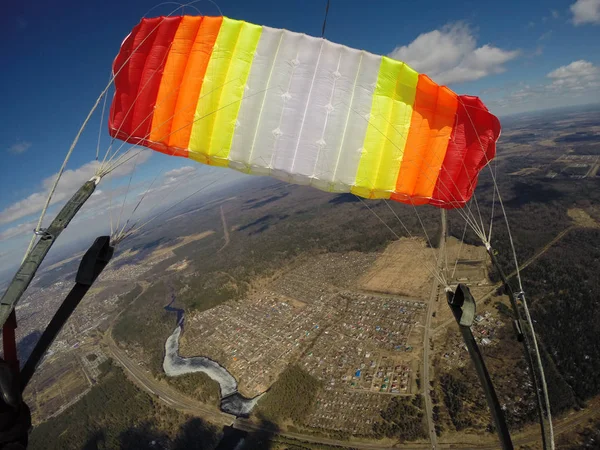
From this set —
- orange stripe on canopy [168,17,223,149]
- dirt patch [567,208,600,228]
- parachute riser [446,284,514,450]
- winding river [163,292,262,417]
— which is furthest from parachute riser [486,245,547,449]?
dirt patch [567,208,600,228]

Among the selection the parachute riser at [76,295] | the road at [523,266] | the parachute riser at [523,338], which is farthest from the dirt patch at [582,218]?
the parachute riser at [76,295]

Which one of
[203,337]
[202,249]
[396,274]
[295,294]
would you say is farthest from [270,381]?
[202,249]

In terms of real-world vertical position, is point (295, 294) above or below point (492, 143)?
below

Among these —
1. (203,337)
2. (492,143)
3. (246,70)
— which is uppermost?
(246,70)

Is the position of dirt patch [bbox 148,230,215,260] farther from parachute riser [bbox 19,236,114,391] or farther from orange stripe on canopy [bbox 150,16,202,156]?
parachute riser [bbox 19,236,114,391]

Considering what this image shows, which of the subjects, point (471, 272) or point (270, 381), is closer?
point (270, 381)

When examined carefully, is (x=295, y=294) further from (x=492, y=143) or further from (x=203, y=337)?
(x=492, y=143)
